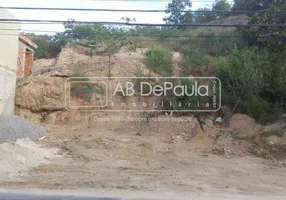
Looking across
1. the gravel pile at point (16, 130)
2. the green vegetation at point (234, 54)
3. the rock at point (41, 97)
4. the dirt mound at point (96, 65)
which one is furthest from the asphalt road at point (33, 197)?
the dirt mound at point (96, 65)

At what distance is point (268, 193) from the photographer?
820cm

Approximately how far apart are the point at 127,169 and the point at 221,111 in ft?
24.1

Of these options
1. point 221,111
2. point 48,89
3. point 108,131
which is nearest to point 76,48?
point 48,89

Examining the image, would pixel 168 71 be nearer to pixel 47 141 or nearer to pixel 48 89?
pixel 48 89

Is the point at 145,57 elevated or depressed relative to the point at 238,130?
elevated

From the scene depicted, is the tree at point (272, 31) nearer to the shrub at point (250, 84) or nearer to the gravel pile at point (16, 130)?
the shrub at point (250, 84)

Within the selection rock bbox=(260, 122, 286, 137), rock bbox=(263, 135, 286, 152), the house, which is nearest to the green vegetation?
rock bbox=(260, 122, 286, 137)

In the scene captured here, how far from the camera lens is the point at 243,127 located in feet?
49.3

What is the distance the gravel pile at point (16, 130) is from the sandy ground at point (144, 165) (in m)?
0.57

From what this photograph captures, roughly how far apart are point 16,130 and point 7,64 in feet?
14.2

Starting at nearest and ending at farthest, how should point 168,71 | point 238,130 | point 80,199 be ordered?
point 80,199 < point 238,130 < point 168,71

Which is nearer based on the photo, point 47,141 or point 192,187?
point 192,187

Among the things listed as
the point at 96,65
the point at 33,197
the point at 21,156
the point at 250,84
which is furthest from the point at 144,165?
the point at 96,65

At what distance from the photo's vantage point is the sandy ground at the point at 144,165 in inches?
334
